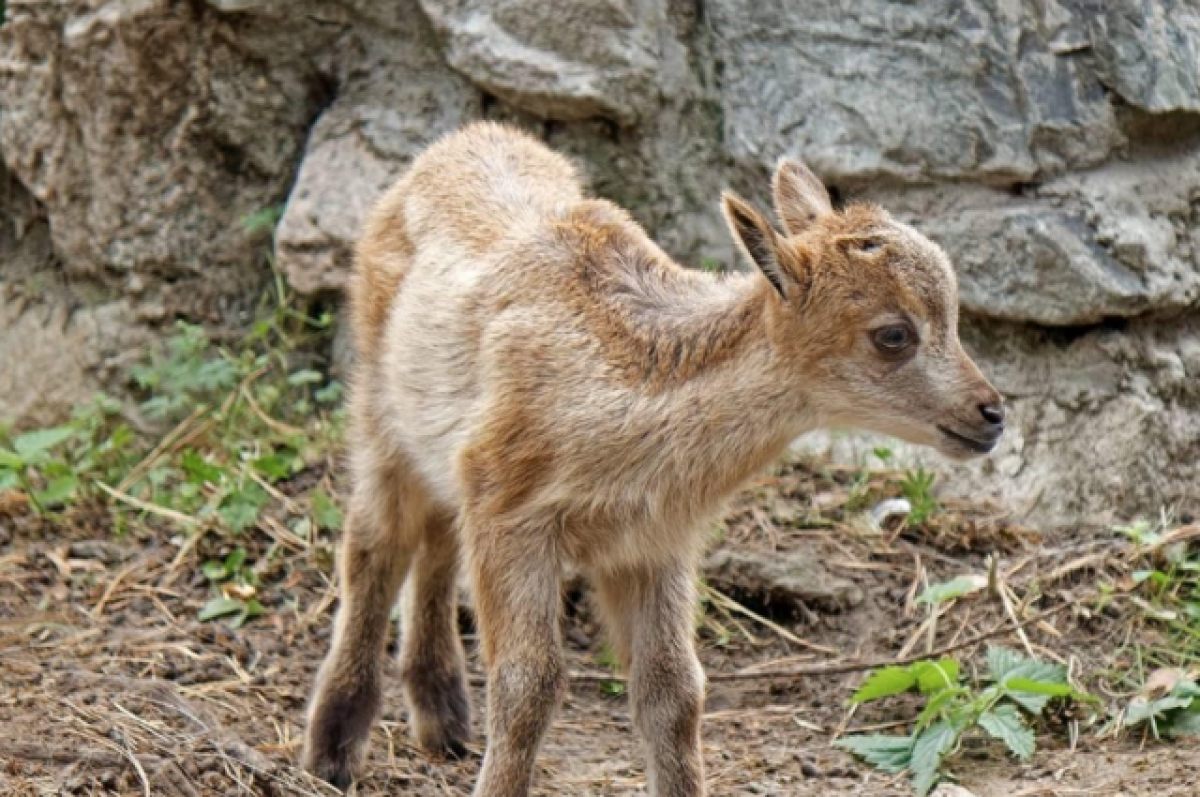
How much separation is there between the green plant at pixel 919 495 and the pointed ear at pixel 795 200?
6.88 ft

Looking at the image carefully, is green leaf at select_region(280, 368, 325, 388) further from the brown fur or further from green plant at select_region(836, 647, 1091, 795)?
green plant at select_region(836, 647, 1091, 795)

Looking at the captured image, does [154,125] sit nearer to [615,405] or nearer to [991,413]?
[615,405]

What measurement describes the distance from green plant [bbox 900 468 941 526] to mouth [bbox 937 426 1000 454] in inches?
86.6

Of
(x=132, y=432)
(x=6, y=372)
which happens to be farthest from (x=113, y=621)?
(x=6, y=372)

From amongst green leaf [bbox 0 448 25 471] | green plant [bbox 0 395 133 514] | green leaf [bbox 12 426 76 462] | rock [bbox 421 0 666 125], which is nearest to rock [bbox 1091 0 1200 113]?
rock [bbox 421 0 666 125]

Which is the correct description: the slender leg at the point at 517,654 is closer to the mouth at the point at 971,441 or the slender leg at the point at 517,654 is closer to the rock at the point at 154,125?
the mouth at the point at 971,441

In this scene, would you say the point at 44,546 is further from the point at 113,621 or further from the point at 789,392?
the point at 789,392

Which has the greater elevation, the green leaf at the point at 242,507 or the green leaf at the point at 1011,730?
the green leaf at the point at 1011,730

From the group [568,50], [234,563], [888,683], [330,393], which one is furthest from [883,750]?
[568,50]

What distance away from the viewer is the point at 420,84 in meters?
9.00

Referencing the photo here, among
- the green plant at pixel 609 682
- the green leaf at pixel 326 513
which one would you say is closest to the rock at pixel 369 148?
the green leaf at pixel 326 513

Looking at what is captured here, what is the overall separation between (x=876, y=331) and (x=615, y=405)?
90cm

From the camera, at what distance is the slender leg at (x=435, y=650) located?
6.87 m

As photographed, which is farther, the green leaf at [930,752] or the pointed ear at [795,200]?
the green leaf at [930,752]
